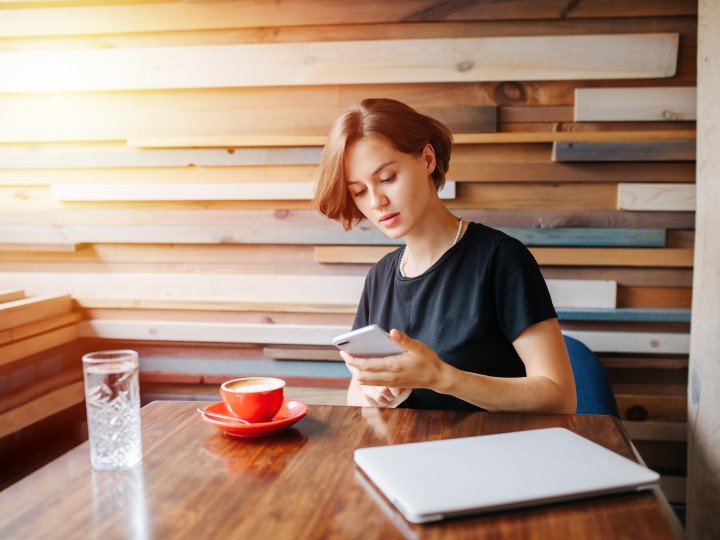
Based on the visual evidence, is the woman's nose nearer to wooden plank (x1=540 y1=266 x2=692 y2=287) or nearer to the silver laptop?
the silver laptop

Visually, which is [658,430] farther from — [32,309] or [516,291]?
[32,309]

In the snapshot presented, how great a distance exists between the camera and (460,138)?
248cm

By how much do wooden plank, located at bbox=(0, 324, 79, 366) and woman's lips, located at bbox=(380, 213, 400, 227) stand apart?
5.01 ft

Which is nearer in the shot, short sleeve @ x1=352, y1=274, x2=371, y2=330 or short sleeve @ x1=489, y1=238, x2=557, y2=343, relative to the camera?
short sleeve @ x1=489, y1=238, x2=557, y2=343

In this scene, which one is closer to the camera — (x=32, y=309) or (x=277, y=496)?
(x=277, y=496)

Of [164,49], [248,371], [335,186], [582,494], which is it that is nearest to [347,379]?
[248,371]

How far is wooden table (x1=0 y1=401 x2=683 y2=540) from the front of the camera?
2.92ft

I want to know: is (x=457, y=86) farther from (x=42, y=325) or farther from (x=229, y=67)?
(x=42, y=325)

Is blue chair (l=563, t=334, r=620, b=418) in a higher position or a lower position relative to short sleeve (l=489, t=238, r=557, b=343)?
lower

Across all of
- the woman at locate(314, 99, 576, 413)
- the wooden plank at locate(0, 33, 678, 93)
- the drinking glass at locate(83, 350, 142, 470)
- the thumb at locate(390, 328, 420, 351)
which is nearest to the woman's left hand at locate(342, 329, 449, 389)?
the thumb at locate(390, 328, 420, 351)

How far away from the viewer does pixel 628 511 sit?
93cm

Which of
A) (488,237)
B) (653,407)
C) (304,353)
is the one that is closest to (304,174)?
(304,353)

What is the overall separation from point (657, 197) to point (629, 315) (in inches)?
17.5

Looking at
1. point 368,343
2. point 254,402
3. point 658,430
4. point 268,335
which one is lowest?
point 658,430
